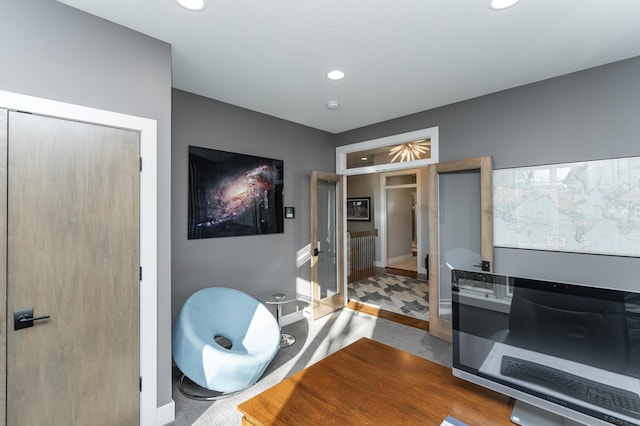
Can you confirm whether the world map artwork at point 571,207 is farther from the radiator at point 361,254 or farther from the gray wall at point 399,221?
the gray wall at point 399,221

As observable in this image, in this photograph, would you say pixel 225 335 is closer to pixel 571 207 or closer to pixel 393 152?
pixel 393 152

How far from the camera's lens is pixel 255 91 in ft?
9.75

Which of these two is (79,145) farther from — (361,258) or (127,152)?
(361,258)

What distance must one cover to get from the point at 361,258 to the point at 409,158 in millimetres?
3579

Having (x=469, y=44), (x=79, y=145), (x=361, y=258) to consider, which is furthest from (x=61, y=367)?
(x=361, y=258)

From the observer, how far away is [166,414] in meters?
2.06

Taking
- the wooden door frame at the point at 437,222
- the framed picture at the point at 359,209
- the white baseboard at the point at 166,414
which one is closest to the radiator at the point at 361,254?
the framed picture at the point at 359,209

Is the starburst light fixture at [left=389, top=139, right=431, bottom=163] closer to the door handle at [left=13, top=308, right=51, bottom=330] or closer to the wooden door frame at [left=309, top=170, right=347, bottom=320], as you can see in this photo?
the wooden door frame at [left=309, top=170, right=347, bottom=320]

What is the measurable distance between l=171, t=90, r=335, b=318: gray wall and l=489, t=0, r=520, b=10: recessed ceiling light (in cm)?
261

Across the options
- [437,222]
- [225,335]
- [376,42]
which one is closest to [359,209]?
[437,222]

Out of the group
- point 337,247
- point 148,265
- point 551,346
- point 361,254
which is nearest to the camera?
point 551,346

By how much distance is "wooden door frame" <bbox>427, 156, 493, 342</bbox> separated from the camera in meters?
3.01

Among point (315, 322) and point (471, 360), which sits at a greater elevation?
point (471, 360)

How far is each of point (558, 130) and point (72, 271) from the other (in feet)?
13.4
